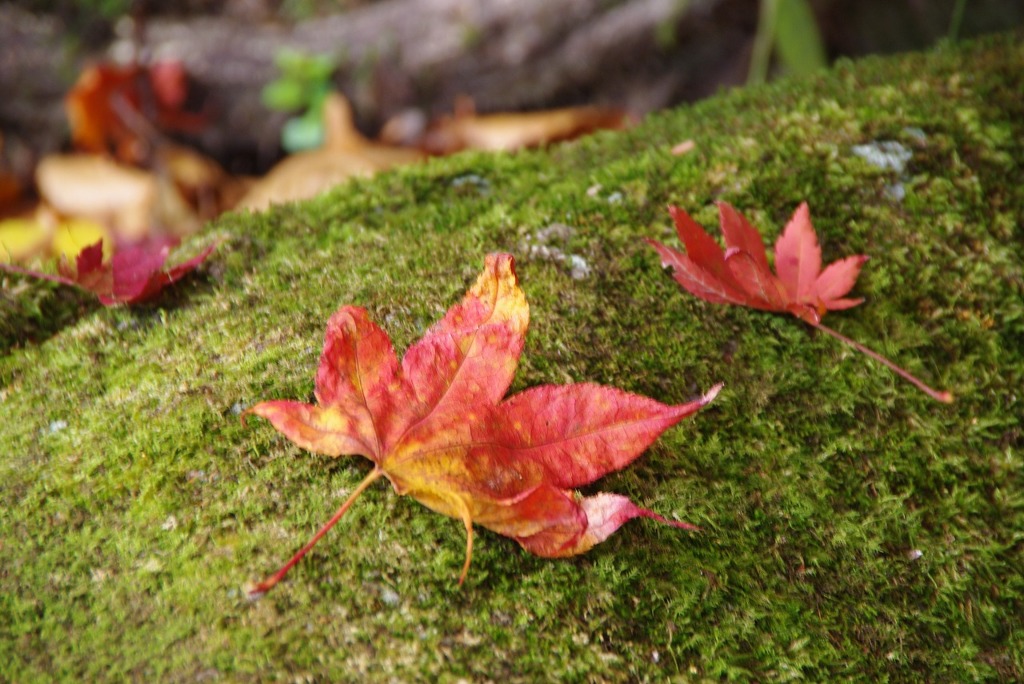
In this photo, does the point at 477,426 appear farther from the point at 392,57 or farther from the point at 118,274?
the point at 392,57

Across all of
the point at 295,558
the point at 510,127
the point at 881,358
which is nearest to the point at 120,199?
the point at 510,127

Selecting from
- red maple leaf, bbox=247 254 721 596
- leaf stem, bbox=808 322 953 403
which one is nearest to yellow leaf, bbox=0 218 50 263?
red maple leaf, bbox=247 254 721 596

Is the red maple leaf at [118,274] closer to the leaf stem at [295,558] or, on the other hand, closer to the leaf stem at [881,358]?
the leaf stem at [295,558]

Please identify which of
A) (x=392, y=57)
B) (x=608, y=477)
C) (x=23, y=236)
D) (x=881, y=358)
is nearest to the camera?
(x=608, y=477)

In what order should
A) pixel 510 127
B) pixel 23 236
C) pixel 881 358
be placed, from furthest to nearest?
pixel 510 127 → pixel 23 236 → pixel 881 358

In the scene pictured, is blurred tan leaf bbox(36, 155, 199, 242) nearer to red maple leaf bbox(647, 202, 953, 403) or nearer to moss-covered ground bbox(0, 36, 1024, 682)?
moss-covered ground bbox(0, 36, 1024, 682)

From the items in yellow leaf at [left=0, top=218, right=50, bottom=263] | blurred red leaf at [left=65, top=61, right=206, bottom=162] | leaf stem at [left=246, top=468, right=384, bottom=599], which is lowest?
yellow leaf at [left=0, top=218, right=50, bottom=263]
